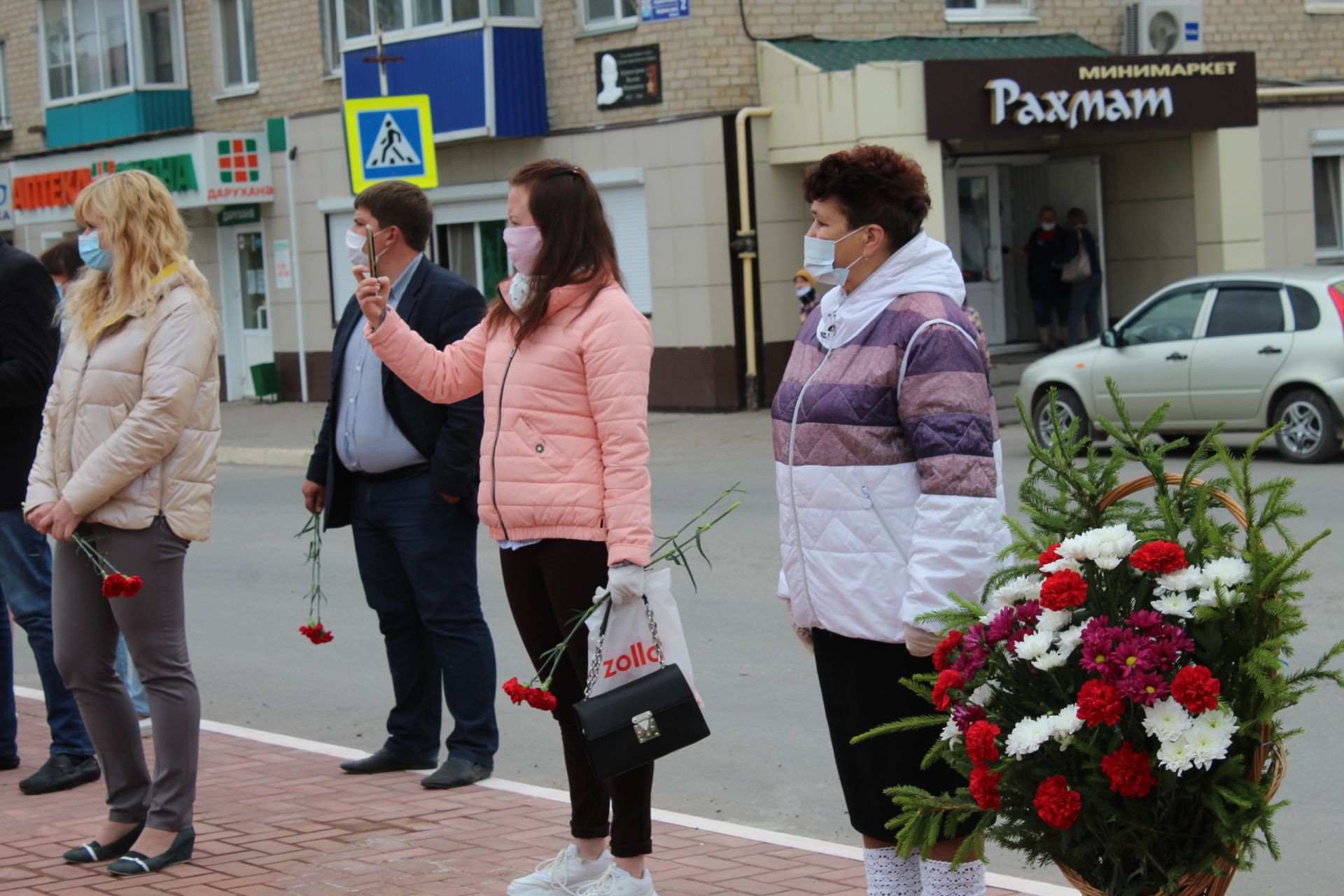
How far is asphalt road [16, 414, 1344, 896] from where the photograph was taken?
19.1ft

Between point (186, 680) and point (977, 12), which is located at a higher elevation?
point (977, 12)

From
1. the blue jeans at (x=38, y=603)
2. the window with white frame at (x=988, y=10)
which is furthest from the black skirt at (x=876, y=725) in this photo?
the window with white frame at (x=988, y=10)

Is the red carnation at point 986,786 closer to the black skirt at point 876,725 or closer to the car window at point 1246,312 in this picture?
the black skirt at point 876,725

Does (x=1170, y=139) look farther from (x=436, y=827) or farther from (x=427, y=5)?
(x=436, y=827)

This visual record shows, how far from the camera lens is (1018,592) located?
11.0 feet

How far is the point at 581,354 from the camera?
15.2 feet

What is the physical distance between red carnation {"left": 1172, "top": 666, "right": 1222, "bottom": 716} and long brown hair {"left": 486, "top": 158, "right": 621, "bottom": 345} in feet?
7.03

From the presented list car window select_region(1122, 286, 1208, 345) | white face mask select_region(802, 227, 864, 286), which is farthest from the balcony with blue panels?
white face mask select_region(802, 227, 864, 286)

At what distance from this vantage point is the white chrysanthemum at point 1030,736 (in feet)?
10.2

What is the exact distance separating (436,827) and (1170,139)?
17.7 metres

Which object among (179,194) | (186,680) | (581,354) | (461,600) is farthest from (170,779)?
(179,194)

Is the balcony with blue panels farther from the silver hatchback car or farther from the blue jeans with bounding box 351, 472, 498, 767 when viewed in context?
the blue jeans with bounding box 351, 472, 498, 767

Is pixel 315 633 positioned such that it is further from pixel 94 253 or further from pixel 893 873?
pixel 893 873

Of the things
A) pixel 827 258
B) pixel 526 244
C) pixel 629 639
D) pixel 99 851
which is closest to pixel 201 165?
pixel 99 851
